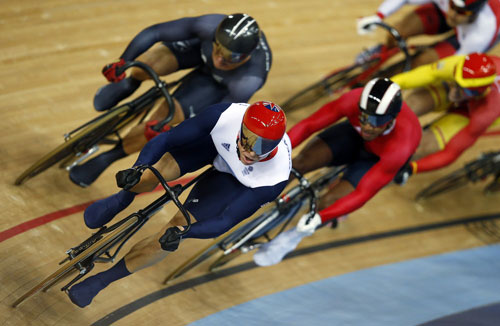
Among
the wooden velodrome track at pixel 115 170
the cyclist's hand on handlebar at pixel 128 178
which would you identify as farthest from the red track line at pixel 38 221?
the cyclist's hand on handlebar at pixel 128 178

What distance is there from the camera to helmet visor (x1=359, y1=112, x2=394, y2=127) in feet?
11.4

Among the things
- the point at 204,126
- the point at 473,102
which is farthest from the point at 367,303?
the point at 204,126

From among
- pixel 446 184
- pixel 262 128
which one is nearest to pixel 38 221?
pixel 262 128

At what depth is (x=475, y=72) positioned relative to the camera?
4.02 metres

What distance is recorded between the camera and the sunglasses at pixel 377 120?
3475 mm

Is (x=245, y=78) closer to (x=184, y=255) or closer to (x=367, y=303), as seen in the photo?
(x=184, y=255)

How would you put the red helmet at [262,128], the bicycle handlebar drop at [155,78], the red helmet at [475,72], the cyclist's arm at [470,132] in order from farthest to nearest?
1. the cyclist's arm at [470,132]
2. the red helmet at [475,72]
3. the bicycle handlebar drop at [155,78]
4. the red helmet at [262,128]

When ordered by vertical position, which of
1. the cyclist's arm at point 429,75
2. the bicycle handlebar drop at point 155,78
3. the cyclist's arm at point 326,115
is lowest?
the cyclist's arm at point 429,75

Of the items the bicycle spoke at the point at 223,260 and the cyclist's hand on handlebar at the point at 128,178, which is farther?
the bicycle spoke at the point at 223,260

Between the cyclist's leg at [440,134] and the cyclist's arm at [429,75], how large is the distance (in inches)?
15.1

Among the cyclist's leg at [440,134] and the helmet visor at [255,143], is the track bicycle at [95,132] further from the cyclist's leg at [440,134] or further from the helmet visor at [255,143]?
the cyclist's leg at [440,134]

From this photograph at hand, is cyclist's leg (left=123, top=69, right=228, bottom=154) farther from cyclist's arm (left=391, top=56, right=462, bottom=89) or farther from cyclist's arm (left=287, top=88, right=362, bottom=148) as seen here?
cyclist's arm (left=391, top=56, right=462, bottom=89)

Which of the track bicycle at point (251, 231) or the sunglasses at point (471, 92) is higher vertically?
the sunglasses at point (471, 92)

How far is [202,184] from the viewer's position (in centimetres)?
327
